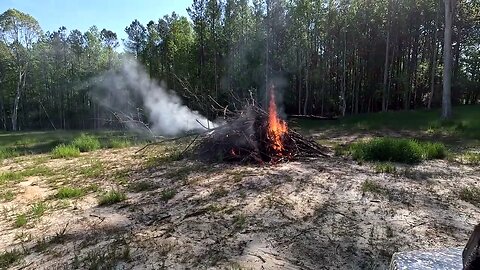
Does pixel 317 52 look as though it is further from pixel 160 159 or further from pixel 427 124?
pixel 160 159

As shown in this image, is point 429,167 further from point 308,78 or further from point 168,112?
point 308,78

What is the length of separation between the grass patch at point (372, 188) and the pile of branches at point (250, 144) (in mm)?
2332

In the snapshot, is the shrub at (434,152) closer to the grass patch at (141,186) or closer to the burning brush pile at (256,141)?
the burning brush pile at (256,141)

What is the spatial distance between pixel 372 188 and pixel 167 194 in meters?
3.14

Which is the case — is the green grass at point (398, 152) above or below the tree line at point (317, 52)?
below

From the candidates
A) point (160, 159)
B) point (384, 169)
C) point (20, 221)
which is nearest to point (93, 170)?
point (160, 159)

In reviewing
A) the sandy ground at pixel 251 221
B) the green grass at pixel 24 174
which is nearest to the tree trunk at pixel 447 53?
the sandy ground at pixel 251 221

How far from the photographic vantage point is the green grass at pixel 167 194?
482 centimetres

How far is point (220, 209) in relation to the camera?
13.8 ft

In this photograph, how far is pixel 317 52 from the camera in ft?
87.4

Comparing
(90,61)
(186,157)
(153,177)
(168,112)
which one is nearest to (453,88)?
Answer: (168,112)

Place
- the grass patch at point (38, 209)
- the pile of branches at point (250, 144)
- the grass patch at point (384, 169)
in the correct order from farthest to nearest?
the pile of branches at point (250, 144)
the grass patch at point (384, 169)
the grass patch at point (38, 209)

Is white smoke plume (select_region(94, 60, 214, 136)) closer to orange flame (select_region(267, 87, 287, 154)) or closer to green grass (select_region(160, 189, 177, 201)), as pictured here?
orange flame (select_region(267, 87, 287, 154))

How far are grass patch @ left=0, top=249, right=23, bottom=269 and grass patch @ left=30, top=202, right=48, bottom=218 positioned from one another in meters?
1.16
